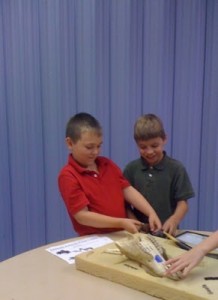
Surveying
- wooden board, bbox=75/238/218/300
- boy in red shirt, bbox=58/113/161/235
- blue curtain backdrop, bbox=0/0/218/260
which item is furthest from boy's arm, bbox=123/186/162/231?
blue curtain backdrop, bbox=0/0/218/260

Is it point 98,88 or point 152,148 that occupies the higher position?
point 98,88

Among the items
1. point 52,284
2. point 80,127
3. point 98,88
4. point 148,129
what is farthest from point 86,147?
point 98,88

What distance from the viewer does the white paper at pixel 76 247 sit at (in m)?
1.27

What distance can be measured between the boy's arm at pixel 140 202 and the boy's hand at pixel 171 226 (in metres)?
0.03

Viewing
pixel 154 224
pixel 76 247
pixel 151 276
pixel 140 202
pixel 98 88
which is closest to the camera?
pixel 151 276

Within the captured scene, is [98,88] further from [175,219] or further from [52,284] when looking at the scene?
[52,284]

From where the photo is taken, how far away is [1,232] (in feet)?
9.18

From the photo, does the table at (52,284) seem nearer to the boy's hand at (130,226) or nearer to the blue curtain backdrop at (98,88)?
the boy's hand at (130,226)

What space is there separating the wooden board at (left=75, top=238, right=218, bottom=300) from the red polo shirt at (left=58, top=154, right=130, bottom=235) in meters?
0.26

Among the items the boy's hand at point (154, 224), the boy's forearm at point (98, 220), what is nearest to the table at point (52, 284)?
the boy's forearm at point (98, 220)

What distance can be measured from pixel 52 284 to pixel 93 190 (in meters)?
0.49

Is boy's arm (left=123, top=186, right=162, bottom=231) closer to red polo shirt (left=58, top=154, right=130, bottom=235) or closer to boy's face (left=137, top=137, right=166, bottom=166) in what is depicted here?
red polo shirt (left=58, top=154, right=130, bottom=235)

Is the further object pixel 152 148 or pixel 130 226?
pixel 152 148

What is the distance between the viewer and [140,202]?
1.58 m
